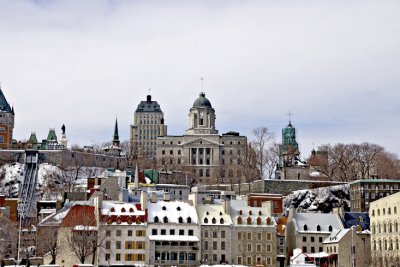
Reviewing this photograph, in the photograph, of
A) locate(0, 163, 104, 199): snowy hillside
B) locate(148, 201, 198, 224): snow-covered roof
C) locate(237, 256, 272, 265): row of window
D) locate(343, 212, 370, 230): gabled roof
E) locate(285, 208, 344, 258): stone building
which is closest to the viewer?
locate(148, 201, 198, 224): snow-covered roof

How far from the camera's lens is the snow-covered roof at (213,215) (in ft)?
325

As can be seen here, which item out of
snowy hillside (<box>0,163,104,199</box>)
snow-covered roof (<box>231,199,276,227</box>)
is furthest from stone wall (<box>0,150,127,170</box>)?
snow-covered roof (<box>231,199,276,227</box>)

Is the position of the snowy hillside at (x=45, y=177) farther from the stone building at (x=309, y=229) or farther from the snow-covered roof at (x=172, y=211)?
the stone building at (x=309, y=229)

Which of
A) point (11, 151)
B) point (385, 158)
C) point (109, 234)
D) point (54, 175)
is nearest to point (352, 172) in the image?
point (385, 158)

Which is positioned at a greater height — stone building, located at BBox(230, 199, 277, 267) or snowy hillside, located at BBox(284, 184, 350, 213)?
snowy hillside, located at BBox(284, 184, 350, 213)

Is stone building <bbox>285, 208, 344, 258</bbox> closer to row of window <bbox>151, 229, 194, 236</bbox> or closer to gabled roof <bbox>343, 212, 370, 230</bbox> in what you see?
gabled roof <bbox>343, 212, 370, 230</bbox>

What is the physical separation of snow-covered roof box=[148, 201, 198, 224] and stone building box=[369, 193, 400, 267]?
21.2 m

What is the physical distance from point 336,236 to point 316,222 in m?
5.77

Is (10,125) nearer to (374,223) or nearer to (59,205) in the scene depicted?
(59,205)

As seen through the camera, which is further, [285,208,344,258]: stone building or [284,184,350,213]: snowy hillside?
[284,184,350,213]: snowy hillside

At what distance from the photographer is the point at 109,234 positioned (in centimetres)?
9431

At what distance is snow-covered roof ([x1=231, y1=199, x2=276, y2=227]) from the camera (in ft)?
327

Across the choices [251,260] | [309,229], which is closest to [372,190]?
[309,229]

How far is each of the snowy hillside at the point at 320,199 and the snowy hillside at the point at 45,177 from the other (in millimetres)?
45455
